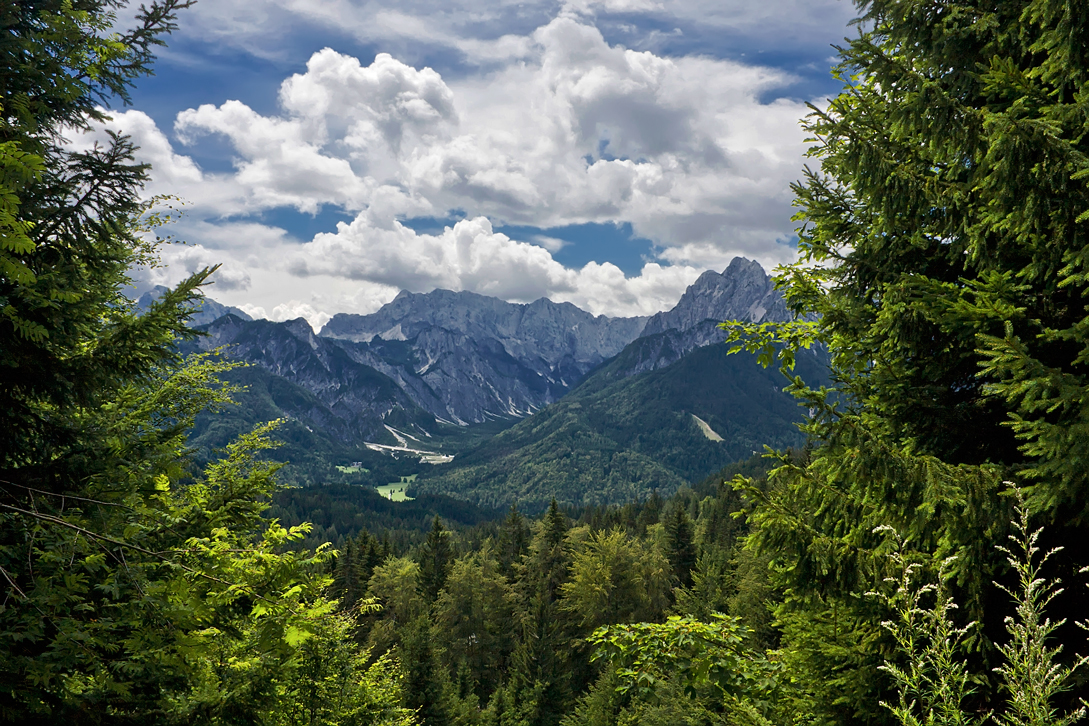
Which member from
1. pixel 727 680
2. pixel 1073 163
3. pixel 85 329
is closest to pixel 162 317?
pixel 85 329

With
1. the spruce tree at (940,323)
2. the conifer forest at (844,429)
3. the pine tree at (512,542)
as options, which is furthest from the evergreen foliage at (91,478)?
the pine tree at (512,542)

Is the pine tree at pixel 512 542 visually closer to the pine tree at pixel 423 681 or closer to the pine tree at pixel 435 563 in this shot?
the pine tree at pixel 435 563

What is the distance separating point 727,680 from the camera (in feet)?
23.6

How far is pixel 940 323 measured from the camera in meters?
5.33

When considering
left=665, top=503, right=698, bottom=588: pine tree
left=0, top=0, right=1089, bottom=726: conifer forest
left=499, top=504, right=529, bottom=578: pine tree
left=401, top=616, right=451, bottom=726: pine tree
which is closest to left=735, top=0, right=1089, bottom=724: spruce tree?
left=0, top=0, right=1089, bottom=726: conifer forest

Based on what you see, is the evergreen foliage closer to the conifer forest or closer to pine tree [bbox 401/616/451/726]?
the conifer forest

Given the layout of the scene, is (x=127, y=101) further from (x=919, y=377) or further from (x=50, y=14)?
(x=919, y=377)

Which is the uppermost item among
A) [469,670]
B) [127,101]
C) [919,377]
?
[127,101]

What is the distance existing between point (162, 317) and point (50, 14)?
3942mm

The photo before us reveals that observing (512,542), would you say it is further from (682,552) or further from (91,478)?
(91,478)

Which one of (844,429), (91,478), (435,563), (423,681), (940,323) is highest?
(940,323)

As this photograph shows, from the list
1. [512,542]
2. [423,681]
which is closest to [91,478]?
[423,681]

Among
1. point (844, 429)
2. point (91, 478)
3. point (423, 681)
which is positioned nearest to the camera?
point (844, 429)

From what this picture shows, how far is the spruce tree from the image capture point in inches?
188
